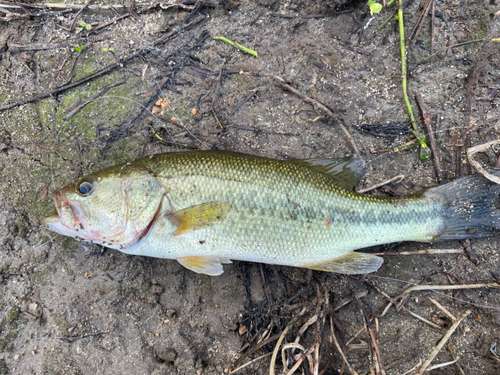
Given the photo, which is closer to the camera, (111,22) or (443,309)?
(443,309)

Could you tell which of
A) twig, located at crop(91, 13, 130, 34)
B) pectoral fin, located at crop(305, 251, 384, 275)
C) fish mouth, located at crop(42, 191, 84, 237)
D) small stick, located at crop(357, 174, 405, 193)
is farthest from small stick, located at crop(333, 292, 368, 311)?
twig, located at crop(91, 13, 130, 34)

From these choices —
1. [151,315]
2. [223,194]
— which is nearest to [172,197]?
[223,194]

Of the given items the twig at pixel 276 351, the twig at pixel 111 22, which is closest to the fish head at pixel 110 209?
the twig at pixel 276 351

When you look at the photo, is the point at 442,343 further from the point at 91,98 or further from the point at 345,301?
the point at 91,98

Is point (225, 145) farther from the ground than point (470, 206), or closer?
farther from the ground

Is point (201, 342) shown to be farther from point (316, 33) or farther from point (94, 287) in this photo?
point (316, 33)

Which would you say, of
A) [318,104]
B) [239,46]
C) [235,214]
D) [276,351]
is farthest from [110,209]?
[318,104]

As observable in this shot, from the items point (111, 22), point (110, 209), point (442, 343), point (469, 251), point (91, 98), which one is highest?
point (111, 22)
